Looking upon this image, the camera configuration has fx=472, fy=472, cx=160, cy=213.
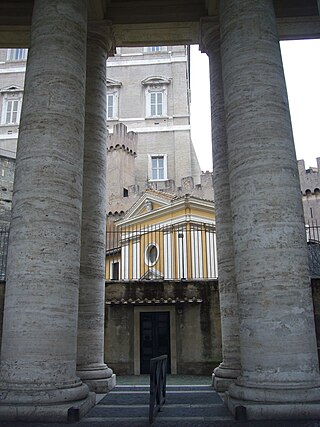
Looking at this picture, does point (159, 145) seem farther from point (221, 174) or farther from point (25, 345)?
point (25, 345)

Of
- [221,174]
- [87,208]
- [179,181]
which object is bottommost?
[87,208]

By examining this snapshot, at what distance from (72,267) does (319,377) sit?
3.78m

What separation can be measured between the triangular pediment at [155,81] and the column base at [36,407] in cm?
4111

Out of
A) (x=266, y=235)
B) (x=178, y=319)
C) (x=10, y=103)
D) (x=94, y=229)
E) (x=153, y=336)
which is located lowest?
(x=153, y=336)

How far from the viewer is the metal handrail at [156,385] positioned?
20.9ft

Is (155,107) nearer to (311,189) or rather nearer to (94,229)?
(311,189)

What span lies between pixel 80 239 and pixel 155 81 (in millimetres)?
39297

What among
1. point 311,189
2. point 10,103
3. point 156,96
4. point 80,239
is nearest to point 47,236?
point 80,239

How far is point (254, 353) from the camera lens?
21.2ft

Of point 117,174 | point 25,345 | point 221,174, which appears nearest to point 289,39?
point 221,174

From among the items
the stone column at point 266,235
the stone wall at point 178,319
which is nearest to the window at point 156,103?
the stone wall at point 178,319

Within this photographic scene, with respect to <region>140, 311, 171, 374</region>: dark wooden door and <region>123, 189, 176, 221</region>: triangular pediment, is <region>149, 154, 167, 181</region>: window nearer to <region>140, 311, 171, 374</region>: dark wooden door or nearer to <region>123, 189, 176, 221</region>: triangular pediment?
<region>123, 189, 176, 221</region>: triangular pediment

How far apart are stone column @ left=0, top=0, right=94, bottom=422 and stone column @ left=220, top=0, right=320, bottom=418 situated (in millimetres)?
2460

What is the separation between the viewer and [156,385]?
684 cm
